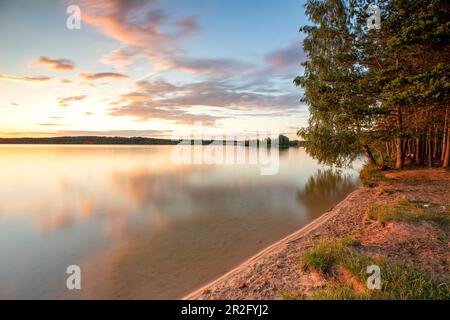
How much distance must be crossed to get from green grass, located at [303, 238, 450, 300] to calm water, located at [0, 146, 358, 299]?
92.2 inches

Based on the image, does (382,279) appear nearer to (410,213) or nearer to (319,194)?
(410,213)

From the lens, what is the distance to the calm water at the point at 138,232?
5566mm

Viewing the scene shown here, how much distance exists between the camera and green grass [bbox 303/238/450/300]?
3.50 metres

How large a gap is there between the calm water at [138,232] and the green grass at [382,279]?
2.34m

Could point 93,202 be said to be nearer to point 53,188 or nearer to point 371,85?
point 53,188

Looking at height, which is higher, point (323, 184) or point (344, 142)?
point (344, 142)

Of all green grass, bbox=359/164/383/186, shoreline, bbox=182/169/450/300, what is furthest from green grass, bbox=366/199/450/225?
green grass, bbox=359/164/383/186

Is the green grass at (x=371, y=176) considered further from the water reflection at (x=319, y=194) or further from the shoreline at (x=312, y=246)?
the shoreline at (x=312, y=246)

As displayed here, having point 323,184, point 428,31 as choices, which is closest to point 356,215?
point 428,31

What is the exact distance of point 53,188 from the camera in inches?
681

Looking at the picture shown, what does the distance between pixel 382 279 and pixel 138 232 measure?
7.33m

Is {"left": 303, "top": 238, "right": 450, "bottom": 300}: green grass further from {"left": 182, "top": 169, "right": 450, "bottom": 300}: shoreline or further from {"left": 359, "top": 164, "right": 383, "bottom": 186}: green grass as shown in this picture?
{"left": 359, "top": 164, "right": 383, "bottom": 186}: green grass

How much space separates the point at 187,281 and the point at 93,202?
10.0 meters

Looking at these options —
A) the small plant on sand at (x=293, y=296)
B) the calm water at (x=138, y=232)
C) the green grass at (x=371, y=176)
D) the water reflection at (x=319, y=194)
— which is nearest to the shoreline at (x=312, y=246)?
the small plant on sand at (x=293, y=296)
